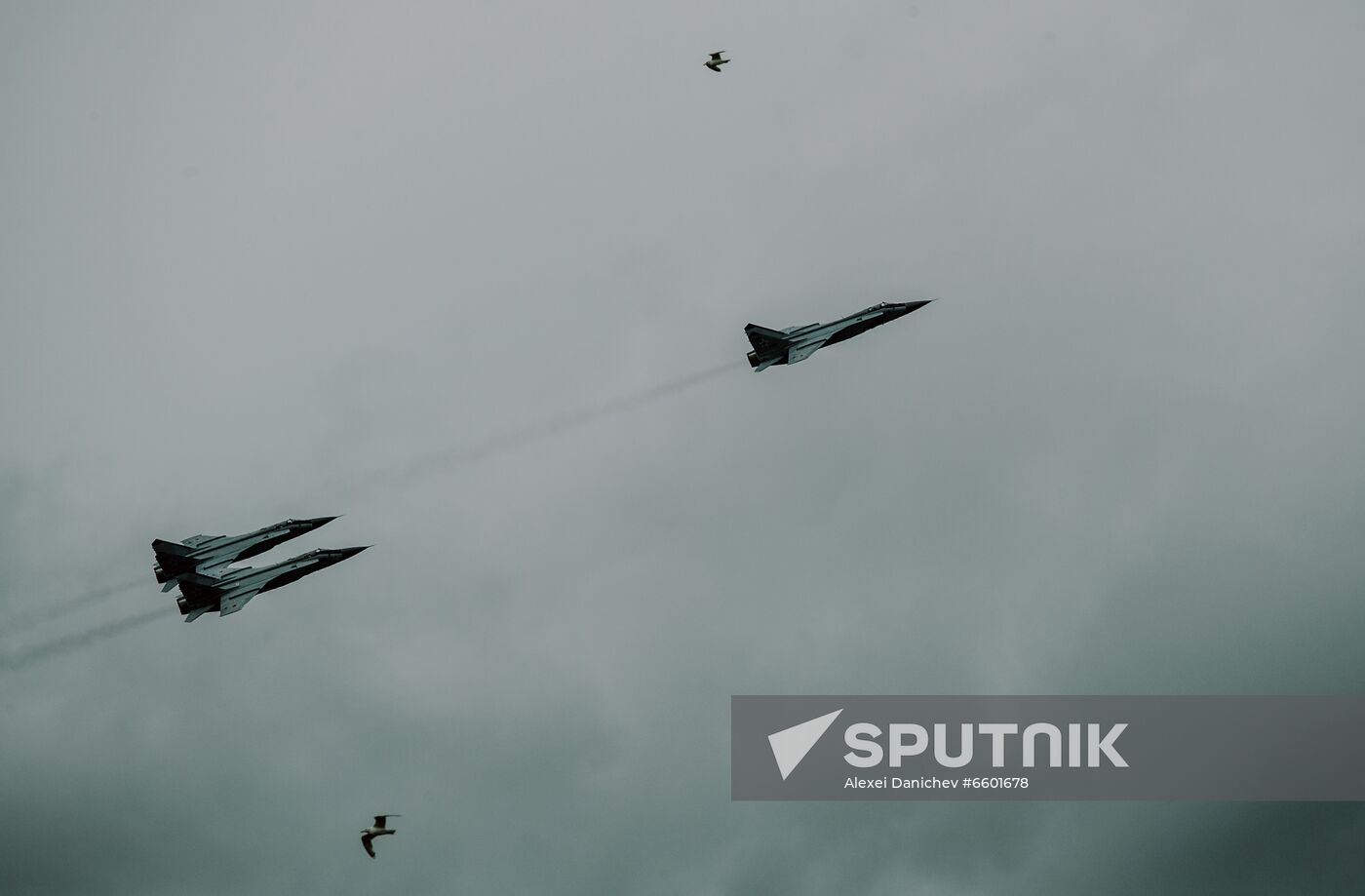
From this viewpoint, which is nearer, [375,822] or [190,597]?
[375,822]

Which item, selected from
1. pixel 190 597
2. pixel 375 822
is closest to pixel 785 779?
pixel 375 822

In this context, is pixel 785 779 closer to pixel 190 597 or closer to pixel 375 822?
pixel 375 822

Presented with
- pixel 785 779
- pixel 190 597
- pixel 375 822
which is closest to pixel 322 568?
pixel 190 597

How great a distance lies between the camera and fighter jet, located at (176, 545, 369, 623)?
198125mm

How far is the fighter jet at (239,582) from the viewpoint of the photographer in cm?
19812

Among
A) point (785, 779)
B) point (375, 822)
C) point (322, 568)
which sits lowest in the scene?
point (375, 822)

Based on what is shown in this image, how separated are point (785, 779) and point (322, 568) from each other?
4818cm

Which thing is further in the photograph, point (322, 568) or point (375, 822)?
point (322, 568)

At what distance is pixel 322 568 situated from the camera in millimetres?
199375

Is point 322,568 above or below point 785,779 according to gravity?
above

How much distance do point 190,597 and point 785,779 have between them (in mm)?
58915

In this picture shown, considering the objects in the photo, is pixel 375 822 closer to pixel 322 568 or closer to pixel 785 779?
pixel 322 568

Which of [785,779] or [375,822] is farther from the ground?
[785,779]

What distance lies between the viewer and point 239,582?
649 feet
